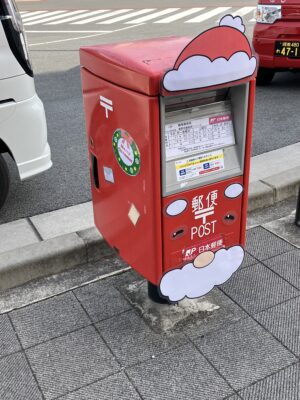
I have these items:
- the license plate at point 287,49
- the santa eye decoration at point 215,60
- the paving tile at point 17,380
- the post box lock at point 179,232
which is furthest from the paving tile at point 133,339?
the license plate at point 287,49

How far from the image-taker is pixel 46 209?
3719 mm

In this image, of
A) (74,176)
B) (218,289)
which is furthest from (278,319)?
(74,176)

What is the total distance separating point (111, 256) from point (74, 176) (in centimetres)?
128

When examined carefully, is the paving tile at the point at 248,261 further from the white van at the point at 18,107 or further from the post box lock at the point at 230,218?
the white van at the point at 18,107

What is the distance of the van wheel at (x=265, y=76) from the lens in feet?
22.5

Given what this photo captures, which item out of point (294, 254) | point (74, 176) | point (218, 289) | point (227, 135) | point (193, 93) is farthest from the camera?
point (74, 176)

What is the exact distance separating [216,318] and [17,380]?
111 cm

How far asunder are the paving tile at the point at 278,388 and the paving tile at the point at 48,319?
0.97 metres

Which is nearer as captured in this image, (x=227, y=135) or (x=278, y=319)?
(x=227, y=135)

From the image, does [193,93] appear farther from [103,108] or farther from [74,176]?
[74,176]

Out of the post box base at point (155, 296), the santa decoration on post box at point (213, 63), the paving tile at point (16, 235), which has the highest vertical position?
the santa decoration on post box at point (213, 63)

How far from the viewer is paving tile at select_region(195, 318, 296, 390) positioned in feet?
7.52

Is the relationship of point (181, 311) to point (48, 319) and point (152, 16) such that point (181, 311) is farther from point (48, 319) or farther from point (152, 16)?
point (152, 16)

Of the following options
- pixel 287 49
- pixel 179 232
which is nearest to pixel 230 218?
pixel 179 232
